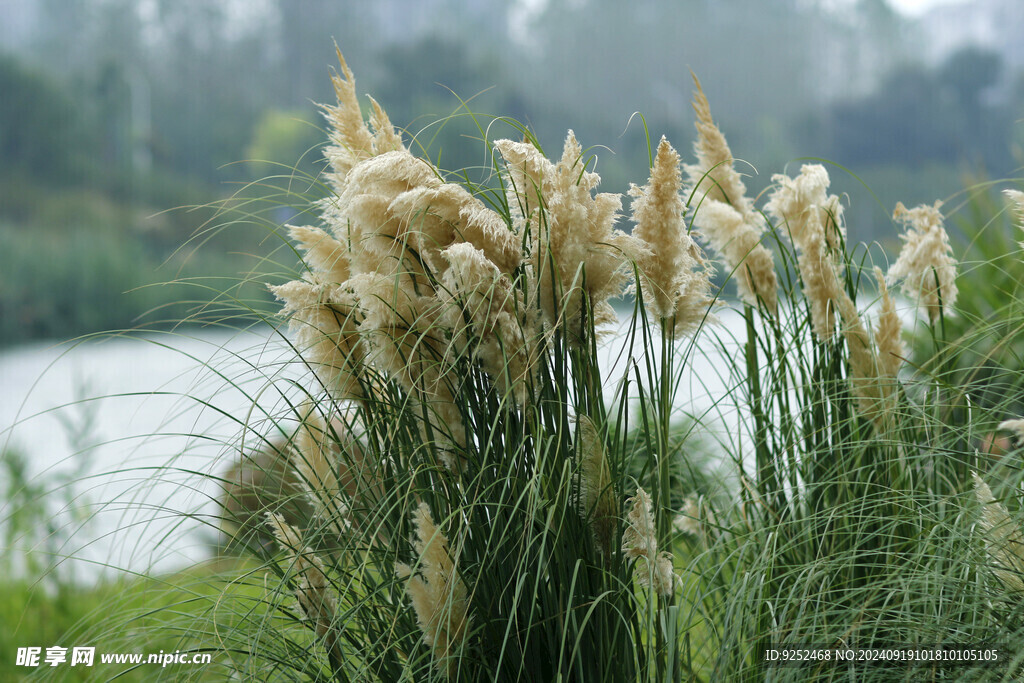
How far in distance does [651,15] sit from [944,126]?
3197 mm

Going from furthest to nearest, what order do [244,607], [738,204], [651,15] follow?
[651,15] < [738,204] < [244,607]

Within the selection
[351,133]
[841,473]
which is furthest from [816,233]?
[351,133]

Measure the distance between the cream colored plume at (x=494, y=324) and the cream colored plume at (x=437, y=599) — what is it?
19 centimetres

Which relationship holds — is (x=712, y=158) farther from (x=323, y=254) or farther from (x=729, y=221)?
(x=323, y=254)

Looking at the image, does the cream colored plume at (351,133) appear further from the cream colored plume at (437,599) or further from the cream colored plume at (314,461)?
the cream colored plume at (437,599)

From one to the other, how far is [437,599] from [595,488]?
23cm

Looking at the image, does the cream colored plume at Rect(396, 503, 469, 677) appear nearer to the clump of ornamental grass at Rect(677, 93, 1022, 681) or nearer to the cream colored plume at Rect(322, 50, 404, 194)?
the clump of ornamental grass at Rect(677, 93, 1022, 681)

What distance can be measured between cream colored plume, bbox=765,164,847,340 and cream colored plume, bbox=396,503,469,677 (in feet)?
2.73

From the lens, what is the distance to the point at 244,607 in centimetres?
118

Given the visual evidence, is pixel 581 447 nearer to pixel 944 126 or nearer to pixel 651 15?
pixel 651 15

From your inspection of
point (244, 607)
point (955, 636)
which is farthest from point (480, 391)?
point (955, 636)

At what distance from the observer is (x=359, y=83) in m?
8.45

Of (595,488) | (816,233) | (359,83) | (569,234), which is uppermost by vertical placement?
(359,83)

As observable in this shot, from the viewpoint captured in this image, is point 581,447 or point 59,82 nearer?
point 581,447
